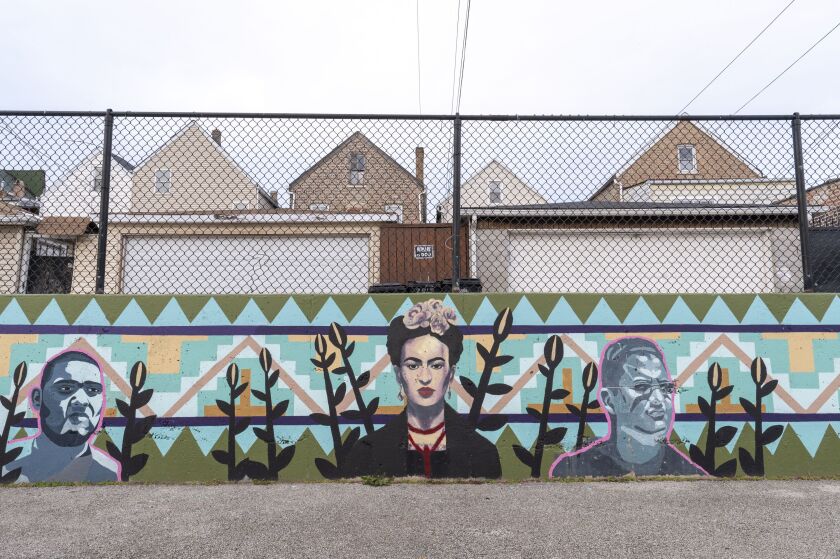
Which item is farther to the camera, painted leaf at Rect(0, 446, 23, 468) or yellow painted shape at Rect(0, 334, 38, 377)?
yellow painted shape at Rect(0, 334, 38, 377)

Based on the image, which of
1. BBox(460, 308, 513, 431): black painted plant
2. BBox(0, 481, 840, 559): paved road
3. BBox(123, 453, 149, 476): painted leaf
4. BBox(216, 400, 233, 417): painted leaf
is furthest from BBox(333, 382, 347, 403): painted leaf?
BBox(123, 453, 149, 476): painted leaf

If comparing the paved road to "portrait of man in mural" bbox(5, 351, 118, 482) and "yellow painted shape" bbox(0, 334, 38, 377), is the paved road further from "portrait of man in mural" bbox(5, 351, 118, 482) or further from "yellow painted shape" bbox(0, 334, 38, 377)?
"yellow painted shape" bbox(0, 334, 38, 377)

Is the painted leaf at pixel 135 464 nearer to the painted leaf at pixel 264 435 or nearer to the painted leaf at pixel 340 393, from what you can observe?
the painted leaf at pixel 264 435

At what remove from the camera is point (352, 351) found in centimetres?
400

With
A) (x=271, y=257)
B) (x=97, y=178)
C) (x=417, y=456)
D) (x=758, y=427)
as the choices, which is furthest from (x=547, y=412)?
(x=271, y=257)

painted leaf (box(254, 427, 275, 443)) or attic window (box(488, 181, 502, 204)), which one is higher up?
attic window (box(488, 181, 502, 204))

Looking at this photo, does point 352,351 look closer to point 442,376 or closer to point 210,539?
point 442,376

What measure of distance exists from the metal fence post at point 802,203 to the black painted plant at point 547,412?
202 centimetres

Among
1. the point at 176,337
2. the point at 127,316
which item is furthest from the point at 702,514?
the point at 127,316

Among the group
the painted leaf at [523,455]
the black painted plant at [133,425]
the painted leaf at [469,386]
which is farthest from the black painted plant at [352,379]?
the black painted plant at [133,425]

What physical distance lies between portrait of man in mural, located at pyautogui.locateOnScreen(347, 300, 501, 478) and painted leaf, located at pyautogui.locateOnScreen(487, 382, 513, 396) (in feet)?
0.93

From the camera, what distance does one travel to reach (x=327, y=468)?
3.90m

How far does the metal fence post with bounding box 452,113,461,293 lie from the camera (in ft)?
13.8

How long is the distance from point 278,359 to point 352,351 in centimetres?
54
